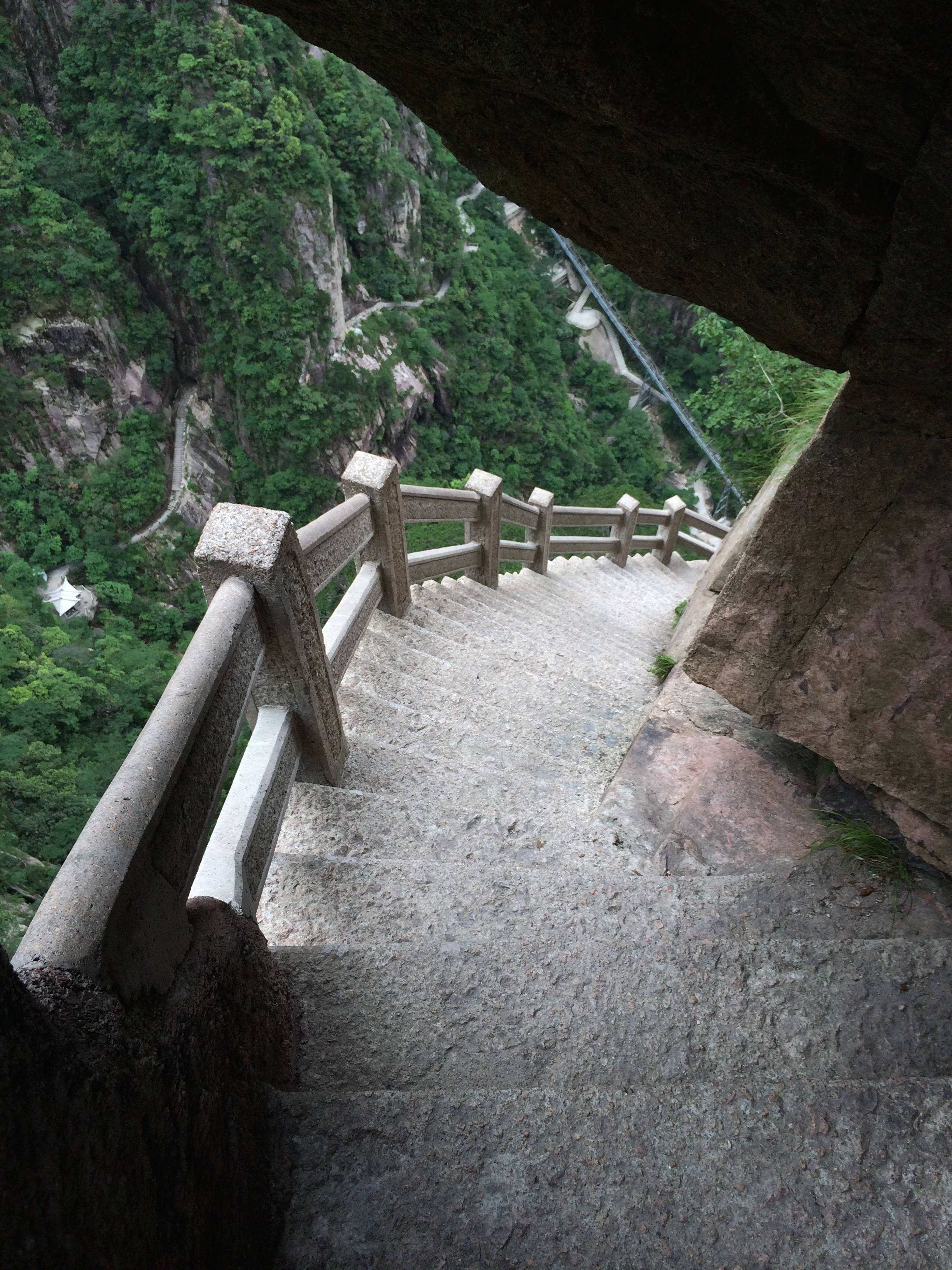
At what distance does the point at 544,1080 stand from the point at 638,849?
1164 mm

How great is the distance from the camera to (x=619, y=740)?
3.99 m

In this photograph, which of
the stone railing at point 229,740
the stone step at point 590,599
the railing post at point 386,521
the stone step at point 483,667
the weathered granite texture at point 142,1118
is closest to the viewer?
the weathered granite texture at point 142,1118

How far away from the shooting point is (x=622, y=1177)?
1.41 meters

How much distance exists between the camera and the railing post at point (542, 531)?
733cm

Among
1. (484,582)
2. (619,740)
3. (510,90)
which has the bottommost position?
(484,582)

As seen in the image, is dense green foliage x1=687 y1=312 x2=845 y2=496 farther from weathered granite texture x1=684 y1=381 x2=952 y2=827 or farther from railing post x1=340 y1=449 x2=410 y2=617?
railing post x1=340 y1=449 x2=410 y2=617

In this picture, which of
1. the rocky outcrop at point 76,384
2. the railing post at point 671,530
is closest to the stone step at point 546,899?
the railing post at point 671,530

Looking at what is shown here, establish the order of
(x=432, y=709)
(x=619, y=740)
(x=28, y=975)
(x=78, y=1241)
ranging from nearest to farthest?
(x=78, y=1241), (x=28, y=975), (x=432, y=709), (x=619, y=740)

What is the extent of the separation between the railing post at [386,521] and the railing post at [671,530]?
630 cm

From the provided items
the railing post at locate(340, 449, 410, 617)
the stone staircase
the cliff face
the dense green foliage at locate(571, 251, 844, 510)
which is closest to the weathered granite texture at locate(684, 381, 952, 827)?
the stone staircase

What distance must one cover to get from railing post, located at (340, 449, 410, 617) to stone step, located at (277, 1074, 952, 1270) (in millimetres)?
2836

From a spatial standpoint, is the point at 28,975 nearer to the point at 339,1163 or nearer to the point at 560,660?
the point at 339,1163

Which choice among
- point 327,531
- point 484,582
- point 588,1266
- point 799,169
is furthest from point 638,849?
point 484,582

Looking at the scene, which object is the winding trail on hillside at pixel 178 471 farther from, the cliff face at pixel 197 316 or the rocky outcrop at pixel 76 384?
the rocky outcrop at pixel 76 384
